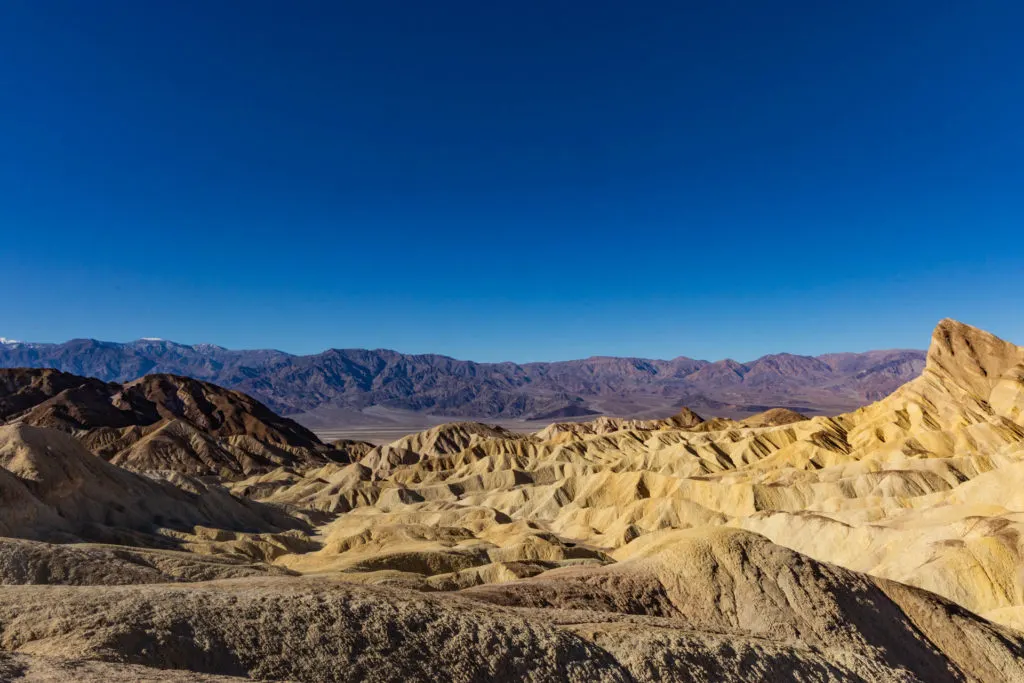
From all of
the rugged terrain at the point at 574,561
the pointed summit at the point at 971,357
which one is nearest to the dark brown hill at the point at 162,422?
the rugged terrain at the point at 574,561

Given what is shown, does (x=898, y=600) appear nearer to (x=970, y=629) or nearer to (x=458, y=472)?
(x=970, y=629)

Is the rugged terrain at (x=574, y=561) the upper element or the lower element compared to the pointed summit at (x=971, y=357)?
lower

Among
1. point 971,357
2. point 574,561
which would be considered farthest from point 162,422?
point 971,357

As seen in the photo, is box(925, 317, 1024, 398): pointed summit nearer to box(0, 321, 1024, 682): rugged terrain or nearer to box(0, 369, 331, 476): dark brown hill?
box(0, 321, 1024, 682): rugged terrain

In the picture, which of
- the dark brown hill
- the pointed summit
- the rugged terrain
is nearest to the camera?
→ the rugged terrain

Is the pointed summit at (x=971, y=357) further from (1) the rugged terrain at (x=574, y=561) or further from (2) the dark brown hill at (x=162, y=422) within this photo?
(2) the dark brown hill at (x=162, y=422)

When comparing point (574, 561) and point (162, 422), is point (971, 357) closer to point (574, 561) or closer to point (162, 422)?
point (574, 561)

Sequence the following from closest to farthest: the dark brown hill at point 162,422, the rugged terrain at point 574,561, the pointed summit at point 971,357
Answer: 1. the rugged terrain at point 574,561
2. the pointed summit at point 971,357
3. the dark brown hill at point 162,422

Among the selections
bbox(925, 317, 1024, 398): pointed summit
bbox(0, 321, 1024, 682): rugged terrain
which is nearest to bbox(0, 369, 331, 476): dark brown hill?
bbox(0, 321, 1024, 682): rugged terrain
